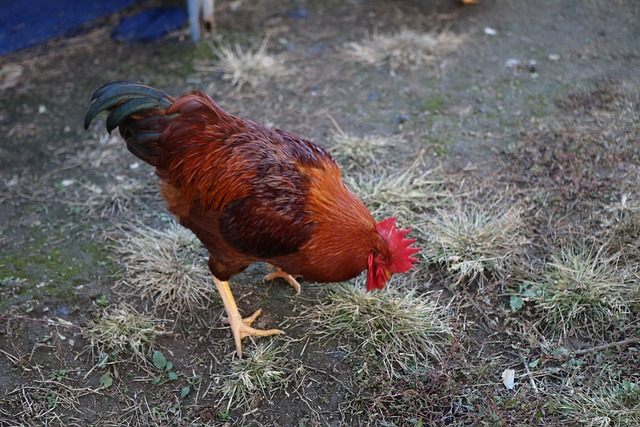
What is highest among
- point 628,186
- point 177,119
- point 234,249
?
point 177,119

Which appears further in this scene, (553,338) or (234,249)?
(553,338)

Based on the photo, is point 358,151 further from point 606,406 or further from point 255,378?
point 606,406

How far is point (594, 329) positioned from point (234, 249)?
6.84 ft

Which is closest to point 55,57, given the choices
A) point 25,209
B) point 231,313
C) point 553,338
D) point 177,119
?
point 25,209

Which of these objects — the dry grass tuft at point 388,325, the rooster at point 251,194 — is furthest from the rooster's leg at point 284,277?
the rooster at point 251,194

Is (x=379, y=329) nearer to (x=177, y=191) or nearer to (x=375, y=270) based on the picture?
(x=375, y=270)

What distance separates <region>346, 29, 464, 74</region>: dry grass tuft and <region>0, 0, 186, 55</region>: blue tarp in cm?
213

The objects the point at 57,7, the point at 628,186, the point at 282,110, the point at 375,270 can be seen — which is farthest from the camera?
the point at 57,7

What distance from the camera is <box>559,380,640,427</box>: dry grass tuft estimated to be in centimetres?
285

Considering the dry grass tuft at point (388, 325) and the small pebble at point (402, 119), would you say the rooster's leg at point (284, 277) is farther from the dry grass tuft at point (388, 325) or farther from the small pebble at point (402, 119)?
the small pebble at point (402, 119)

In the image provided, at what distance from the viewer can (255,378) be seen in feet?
10.5

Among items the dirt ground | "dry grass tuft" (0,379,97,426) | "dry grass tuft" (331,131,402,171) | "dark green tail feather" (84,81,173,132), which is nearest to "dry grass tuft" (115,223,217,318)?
the dirt ground

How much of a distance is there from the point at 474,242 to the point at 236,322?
1593 millimetres

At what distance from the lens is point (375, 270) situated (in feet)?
10.1
